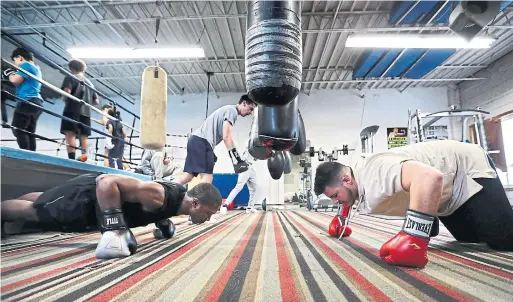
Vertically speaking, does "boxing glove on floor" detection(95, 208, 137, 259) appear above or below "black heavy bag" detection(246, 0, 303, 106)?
below

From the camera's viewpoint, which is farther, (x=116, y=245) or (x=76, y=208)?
(x=76, y=208)

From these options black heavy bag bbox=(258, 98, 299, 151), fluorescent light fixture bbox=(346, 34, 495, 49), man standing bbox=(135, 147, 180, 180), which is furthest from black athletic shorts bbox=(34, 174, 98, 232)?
fluorescent light fixture bbox=(346, 34, 495, 49)

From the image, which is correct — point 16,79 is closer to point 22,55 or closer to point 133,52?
point 22,55

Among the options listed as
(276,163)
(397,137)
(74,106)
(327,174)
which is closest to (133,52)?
(74,106)

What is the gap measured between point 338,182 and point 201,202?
0.69 metres

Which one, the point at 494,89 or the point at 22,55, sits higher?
the point at 494,89

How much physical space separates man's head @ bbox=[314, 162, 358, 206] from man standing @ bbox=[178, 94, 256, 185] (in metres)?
1.30

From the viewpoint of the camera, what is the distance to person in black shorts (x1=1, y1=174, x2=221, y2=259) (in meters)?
1.32

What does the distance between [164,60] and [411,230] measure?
686 centimetres

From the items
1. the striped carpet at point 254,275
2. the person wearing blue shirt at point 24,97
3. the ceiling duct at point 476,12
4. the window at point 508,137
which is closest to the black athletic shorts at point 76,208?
the striped carpet at point 254,275

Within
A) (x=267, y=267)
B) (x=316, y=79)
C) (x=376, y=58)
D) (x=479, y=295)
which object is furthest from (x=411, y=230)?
(x=316, y=79)

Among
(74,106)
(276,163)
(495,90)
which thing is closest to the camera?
(276,163)

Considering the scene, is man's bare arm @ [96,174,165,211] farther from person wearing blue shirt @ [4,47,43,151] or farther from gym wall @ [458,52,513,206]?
gym wall @ [458,52,513,206]

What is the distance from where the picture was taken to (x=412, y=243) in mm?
947
